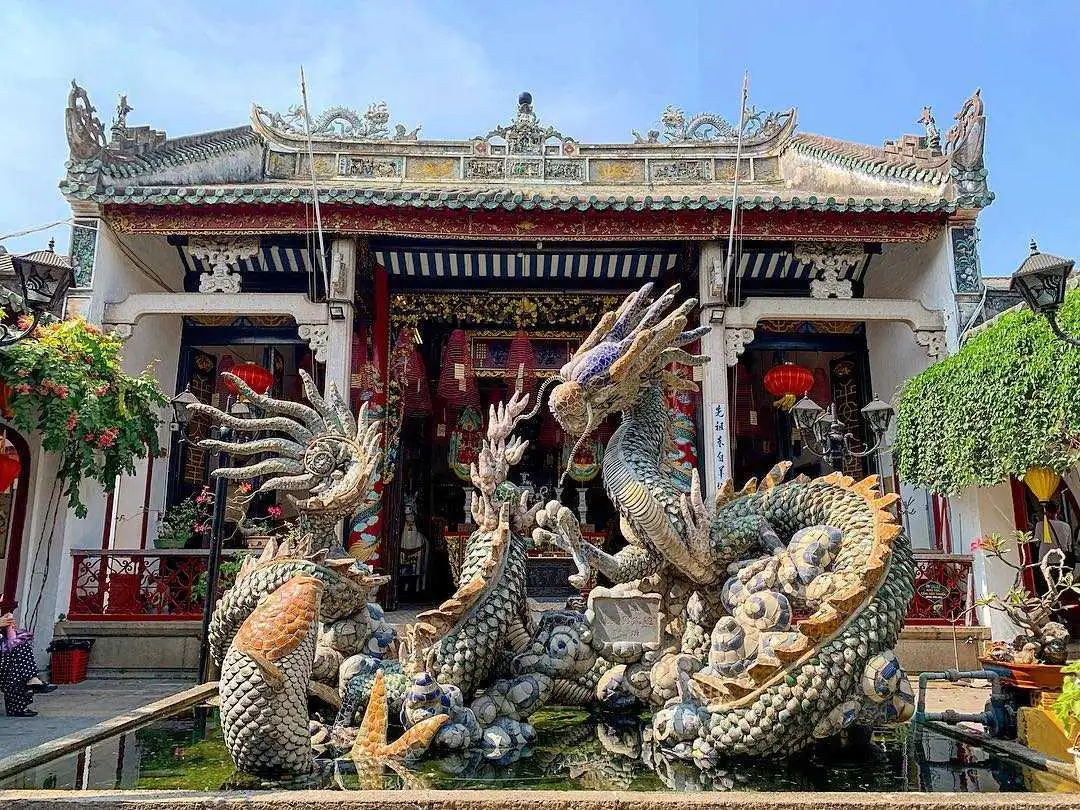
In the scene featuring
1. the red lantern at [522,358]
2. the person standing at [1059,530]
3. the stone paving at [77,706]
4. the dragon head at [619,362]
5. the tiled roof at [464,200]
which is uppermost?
the tiled roof at [464,200]

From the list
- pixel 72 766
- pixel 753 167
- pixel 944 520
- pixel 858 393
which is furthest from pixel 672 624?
pixel 753 167

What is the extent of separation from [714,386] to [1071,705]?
6587mm

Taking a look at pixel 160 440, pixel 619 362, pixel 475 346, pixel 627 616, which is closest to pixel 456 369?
pixel 475 346

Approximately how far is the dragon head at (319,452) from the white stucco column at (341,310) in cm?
430

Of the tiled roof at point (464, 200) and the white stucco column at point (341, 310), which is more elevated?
the tiled roof at point (464, 200)

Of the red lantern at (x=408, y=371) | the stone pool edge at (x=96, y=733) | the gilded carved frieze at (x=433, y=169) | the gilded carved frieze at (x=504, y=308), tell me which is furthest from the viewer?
the gilded carved frieze at (x=433, y=169)

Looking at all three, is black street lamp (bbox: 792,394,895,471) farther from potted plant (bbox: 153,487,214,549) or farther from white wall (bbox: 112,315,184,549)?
white wall (bbox: 112,315,184,549)

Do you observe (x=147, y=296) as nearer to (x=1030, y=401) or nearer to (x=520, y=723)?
(x=520, y=723)

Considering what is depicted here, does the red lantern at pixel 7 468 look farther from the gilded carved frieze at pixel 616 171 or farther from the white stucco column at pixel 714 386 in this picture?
the gilded carved frieze at pixel 616 171

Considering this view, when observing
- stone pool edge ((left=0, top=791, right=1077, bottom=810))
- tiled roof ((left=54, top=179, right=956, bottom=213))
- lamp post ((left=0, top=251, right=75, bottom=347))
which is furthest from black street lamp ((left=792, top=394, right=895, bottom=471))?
lamp post ((left=0, top=251, right=75, bottom=347))

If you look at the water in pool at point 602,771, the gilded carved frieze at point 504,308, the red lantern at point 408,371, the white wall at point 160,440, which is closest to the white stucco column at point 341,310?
the red lantern at point 408,371

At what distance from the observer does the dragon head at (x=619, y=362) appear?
415cm

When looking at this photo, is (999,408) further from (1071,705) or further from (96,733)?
(96,733)

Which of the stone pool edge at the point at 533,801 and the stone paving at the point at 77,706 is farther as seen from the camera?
the stone paving at the point at 77,706
